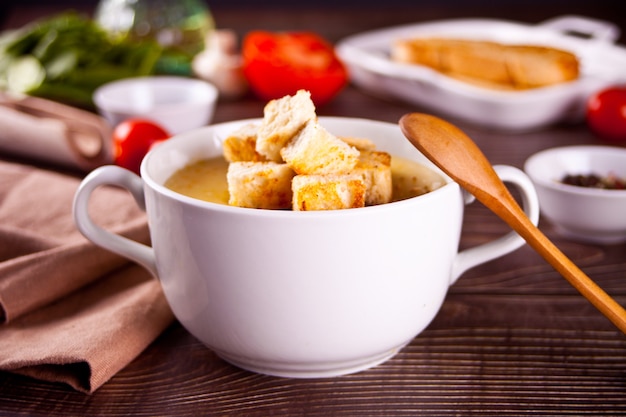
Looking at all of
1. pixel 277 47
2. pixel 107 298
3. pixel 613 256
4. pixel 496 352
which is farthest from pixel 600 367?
pixel 277 47

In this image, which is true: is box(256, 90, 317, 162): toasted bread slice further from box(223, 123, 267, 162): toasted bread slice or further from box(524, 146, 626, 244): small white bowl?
box(524, 146, 626, 244): small white bowl

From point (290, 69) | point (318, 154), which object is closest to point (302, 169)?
point (318, 154)

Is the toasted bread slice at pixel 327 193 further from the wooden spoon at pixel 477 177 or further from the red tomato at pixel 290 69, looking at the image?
the red tomato at pixel 290 69

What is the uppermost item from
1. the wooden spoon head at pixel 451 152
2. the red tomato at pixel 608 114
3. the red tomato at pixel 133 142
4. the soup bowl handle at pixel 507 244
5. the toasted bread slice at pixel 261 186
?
the wooden spoon head at pixel 451 152

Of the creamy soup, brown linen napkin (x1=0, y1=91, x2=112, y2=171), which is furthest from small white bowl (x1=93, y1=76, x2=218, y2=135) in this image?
the creamy soup

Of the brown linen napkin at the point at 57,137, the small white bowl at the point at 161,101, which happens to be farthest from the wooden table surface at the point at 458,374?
the small white bowl at the point at 161,101

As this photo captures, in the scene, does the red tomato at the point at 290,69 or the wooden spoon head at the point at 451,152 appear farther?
the red tomato at the point at 290,69
